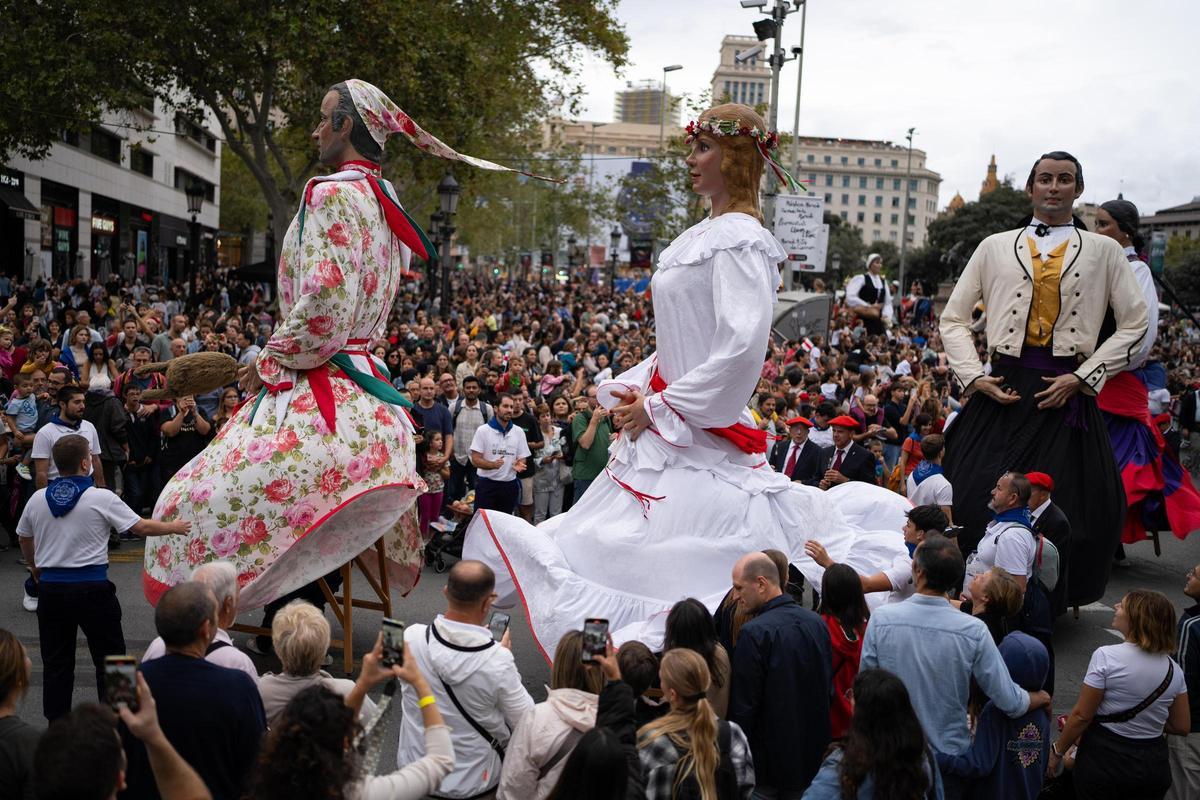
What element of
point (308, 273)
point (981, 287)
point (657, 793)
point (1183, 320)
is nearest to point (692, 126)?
point (308, 273)

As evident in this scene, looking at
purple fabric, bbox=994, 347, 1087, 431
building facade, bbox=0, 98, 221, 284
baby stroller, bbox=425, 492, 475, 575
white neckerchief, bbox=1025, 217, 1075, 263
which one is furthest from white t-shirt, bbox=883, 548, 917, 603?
building facade, bbox=0, 98, 221, 284

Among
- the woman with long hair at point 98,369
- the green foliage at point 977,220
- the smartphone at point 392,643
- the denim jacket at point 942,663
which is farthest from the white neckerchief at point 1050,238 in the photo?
the green foliage at point 977,220

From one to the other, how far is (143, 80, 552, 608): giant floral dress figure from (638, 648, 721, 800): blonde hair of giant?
2306mm

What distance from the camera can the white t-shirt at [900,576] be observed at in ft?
17.3

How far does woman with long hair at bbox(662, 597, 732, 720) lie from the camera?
162 inches

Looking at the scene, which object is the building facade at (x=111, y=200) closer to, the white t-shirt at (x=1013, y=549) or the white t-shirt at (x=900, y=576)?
the white t-shirt at (x=1013, y=549)

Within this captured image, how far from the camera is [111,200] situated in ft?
127

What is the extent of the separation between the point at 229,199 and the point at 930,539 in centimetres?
5988

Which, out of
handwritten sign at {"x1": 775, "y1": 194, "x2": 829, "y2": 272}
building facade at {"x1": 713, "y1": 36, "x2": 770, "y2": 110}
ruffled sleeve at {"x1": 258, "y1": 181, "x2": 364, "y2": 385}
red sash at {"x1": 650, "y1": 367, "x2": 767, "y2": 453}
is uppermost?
building facade at {"x1": 713, "y1": 36, "x2": 770, "y2": 110}

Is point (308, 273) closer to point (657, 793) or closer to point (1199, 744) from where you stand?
point (657, 793)

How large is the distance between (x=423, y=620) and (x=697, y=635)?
11.9 feet

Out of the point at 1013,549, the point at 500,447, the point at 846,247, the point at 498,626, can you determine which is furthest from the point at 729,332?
the point at 846,247

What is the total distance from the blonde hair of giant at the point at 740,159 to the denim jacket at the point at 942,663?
6.47 ft

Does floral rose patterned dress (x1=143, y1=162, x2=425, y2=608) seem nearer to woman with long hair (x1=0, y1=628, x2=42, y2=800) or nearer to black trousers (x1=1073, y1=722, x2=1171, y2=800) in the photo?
woman with long hair (x1=0, y1=628, x2=42, y2=800)
